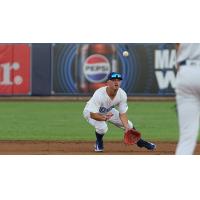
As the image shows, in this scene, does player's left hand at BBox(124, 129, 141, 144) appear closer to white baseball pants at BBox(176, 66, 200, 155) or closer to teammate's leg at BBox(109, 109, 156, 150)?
teammate's leg at BBox(109, 109, 156, 150)

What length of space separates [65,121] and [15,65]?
25.9 feet

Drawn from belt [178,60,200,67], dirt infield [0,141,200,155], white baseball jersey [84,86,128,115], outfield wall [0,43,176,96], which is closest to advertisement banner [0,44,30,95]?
outfield wall [0,43,176,96]

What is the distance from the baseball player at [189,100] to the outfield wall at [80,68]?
62.5ft

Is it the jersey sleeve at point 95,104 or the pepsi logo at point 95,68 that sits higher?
the pepsi logo at point 95,68

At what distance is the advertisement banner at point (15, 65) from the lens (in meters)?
25.0

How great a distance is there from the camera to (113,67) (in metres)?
25.4

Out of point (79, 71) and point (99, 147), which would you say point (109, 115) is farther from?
point (79, 71)

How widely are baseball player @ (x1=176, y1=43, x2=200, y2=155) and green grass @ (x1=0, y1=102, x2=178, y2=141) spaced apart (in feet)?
17.2

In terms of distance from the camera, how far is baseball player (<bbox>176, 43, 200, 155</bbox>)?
5980 mm

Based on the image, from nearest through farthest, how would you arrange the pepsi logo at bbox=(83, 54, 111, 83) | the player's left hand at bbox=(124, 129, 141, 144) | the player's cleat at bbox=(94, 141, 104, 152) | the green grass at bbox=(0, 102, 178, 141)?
1. the player's left hand at bbox=(124, 129, 141, 144)
2. the player's cleat at bbox=(94, 141, 104, 152)
3. the green grass at bbox=(0, 102, 178, 141)
4. the pepsi logo at bbox=(83, 54, 111, 83)

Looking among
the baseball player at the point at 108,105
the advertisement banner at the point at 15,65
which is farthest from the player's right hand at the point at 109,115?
the advertisement banner at the point at 15,65

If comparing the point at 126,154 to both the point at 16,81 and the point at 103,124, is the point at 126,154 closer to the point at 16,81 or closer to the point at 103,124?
the point at 103,124

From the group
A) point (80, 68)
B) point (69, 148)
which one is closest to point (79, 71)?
point (80, 68)

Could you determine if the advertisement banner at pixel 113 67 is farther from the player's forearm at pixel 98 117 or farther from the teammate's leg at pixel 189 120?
the teammate's leg at pixel 189 120
